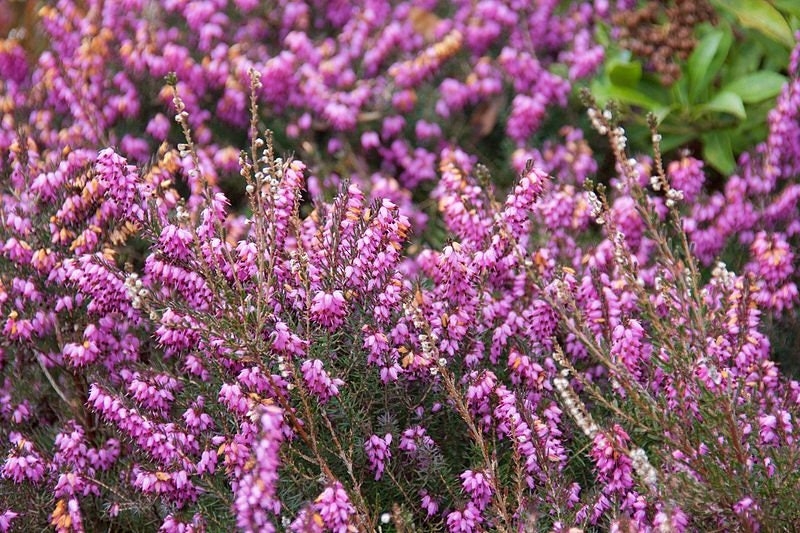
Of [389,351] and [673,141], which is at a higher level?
[389,351]

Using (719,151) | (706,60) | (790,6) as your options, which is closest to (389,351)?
(719,151)

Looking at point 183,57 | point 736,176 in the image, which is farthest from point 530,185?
point 183,57

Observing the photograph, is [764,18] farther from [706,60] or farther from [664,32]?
[664,32]

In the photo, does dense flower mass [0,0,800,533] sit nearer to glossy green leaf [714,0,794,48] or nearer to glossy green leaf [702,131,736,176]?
glossy green leaf [702,131,736,176]

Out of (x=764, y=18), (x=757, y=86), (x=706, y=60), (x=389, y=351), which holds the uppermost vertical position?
(x=389, y=351)

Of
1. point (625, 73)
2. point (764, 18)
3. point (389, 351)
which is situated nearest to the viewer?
point (389, 351)

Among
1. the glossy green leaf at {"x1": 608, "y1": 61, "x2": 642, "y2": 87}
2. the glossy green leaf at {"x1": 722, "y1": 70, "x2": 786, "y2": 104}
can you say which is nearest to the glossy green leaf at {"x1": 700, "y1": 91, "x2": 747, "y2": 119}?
the glossy green leaf at {"x1": 722, "y1": 70, "x2": 786, "y2": 104}

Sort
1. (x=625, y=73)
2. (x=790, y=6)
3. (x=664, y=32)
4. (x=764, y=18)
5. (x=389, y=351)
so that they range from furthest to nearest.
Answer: (x=664, y=32) → (x=625, y=73) → (x=764, y=18) → (x=790, y=6) → (x=389, y=351)
